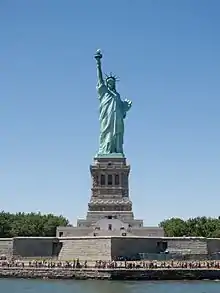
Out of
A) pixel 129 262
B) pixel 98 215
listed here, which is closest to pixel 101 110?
pixel 98 215

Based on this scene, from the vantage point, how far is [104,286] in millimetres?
44406

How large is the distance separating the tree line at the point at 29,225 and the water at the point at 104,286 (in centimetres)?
3179

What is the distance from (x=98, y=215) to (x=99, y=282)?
90.2 feet

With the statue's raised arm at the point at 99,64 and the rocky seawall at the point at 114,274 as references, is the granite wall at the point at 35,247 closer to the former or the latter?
the rocky seawall at the point at 114,274

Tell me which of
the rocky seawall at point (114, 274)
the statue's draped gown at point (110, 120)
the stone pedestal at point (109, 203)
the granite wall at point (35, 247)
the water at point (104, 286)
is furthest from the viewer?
the statue's draped gown at point (110, 120)

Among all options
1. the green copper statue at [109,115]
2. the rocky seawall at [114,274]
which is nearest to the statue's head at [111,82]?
the green copper statue at [109,115]

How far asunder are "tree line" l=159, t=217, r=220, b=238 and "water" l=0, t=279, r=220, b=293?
33.1m

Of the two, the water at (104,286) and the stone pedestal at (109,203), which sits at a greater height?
the stone pedestal at (109,203)

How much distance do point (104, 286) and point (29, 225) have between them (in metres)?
39.6

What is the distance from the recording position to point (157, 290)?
42.5 metres

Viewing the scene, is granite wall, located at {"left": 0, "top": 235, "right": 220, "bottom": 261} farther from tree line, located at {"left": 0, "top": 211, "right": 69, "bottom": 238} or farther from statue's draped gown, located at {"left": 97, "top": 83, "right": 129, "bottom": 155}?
statue's draped gown, located at {"left": 97, "top": 83, "right": 129, "bottom": 155}

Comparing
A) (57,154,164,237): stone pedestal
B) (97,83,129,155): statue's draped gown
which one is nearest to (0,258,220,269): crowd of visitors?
(57,154,164,237): stone pedestal

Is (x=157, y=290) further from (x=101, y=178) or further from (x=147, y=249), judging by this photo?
(x=101, y=178)

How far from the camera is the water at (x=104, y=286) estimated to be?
41969 mm
